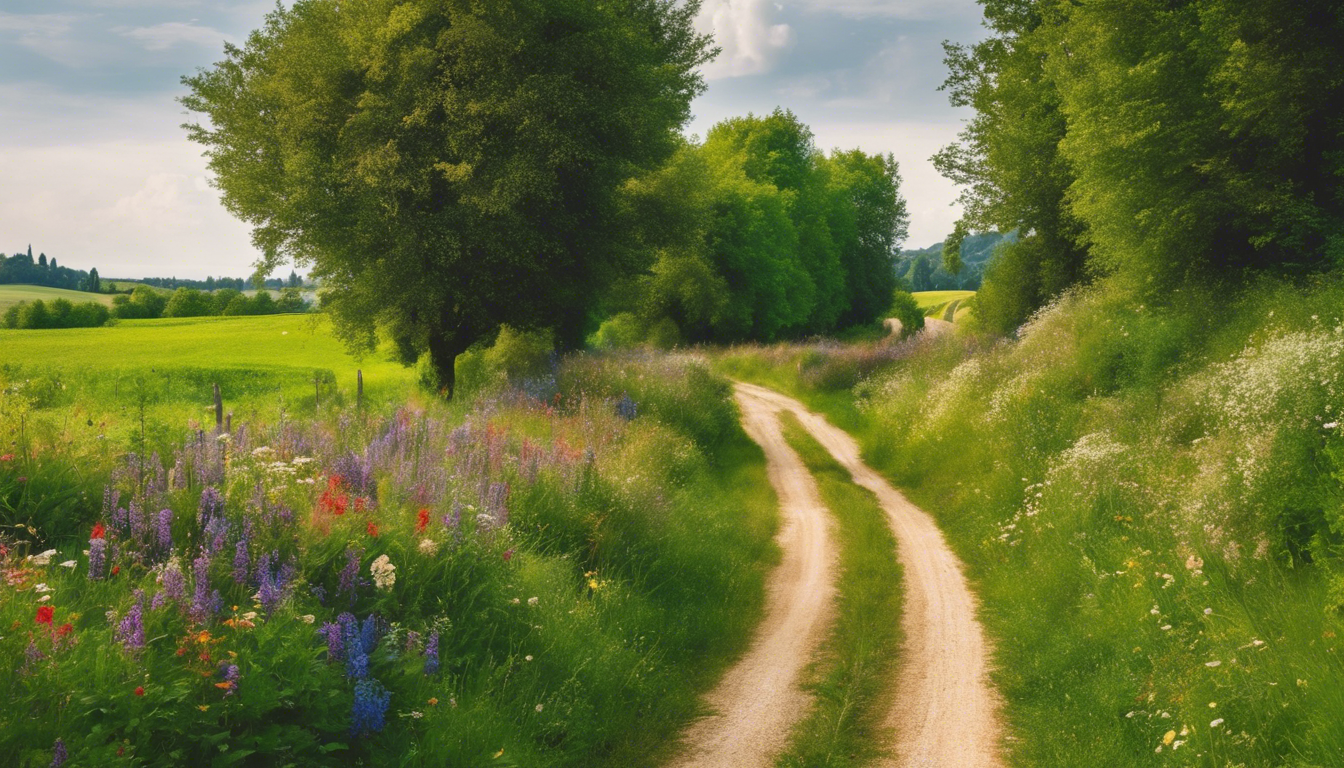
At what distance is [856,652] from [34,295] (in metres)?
74.2

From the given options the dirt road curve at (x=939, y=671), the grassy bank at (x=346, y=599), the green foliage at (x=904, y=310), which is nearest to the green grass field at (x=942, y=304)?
the green foliage at (x=904, y=310)

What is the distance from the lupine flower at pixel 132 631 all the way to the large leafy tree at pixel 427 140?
14357 mm

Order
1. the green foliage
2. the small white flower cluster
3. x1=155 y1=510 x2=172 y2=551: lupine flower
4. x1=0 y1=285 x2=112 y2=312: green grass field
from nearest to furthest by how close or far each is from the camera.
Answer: x1=155 y1=510 x2=172 y2=551: lupine flower < the small white flower cluster < x1=0 y1=285 x2=112 y2=312: green grass field < the green foliage

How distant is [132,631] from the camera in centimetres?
465

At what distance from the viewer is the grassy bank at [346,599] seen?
456cm

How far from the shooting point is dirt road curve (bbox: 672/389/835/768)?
721 cm

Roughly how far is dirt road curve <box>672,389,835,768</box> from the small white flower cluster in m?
2.85

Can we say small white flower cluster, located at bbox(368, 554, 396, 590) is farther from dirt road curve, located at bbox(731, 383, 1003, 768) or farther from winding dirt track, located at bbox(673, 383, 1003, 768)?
dirt road curve, located at bbox(731, 383, 1003, 768)

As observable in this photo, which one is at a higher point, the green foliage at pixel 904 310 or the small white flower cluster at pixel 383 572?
the green foliage at pixel 904 310

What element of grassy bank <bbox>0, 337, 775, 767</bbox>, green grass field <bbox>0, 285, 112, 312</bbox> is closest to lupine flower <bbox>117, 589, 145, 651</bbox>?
grassy bank <bbox>0, 337, 775, 767</bbox>

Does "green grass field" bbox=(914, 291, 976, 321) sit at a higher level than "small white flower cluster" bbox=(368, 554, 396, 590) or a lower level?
higher

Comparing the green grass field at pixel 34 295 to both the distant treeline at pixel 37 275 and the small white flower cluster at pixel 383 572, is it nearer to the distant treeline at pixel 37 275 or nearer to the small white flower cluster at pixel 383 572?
the distant treeline at pixel 37 275

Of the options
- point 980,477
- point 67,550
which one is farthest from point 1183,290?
point 67,550

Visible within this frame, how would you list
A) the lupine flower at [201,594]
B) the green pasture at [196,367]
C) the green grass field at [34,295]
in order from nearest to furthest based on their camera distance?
1. the lupine flower at [201,594]
2. the green pasture at [196,367]
3. the green grass field at [34,295]
